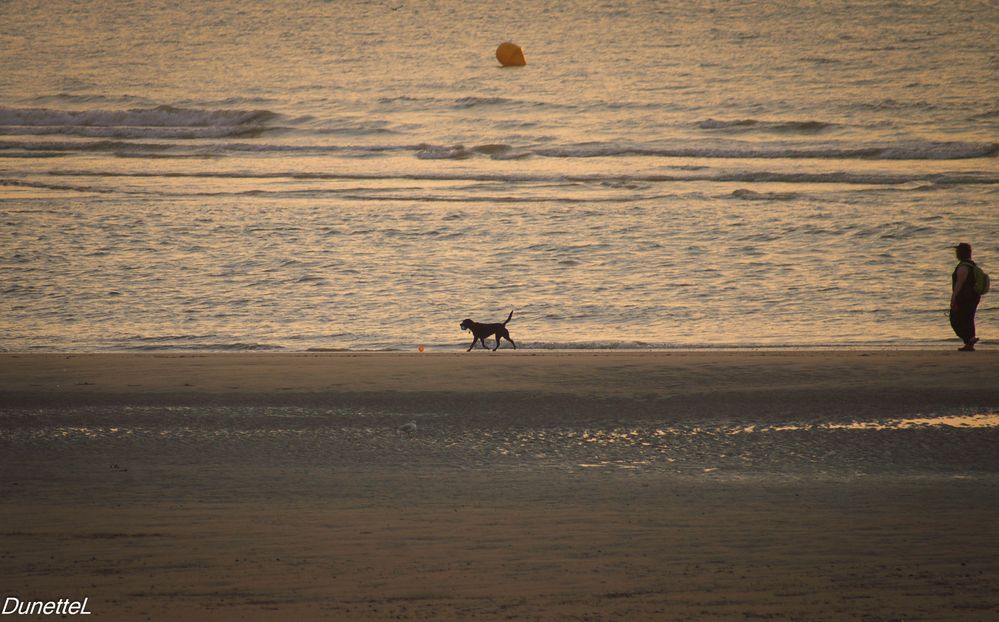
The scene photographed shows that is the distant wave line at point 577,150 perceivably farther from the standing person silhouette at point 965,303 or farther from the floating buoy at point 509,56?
the standing person silhouette at point 965,303

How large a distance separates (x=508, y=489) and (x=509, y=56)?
4057 centimetres

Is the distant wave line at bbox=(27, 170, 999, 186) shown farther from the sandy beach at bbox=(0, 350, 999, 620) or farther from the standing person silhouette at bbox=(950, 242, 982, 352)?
the sandy beach at bbox=(0, 350, 999, 620)

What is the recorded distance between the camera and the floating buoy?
45.6 metres

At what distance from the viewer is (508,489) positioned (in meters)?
6.61

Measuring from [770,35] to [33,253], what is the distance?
35.5m

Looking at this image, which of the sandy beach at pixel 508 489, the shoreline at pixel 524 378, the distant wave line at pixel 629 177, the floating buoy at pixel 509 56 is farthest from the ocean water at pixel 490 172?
the sandy beach at pixel 508 489

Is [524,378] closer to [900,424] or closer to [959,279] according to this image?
[900,424]

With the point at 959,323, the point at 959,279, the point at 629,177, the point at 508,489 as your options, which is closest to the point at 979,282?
the point at 959,279

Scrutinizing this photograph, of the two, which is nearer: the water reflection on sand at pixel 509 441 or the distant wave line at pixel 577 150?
the water reflection on sand at pixel 509 441

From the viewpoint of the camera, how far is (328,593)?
16.4ft

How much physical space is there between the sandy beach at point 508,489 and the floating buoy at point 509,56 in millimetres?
36222

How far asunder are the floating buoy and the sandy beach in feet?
119

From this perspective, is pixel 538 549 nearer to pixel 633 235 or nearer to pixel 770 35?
pixel 633 235

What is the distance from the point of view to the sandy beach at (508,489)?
5.02m
